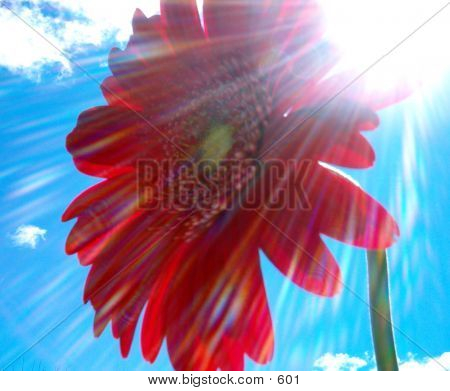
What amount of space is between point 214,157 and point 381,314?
20 centimetres

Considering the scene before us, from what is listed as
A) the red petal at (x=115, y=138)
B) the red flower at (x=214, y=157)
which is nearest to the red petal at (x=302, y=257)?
the red flower at (x=214, y=157)

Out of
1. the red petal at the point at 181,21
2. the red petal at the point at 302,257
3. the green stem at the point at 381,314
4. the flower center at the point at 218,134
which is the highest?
the red petal at the point at 181,21

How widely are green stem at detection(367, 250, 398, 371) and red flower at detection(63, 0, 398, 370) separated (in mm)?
26

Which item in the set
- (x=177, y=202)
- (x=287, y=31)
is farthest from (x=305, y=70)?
(x=177, y=202)

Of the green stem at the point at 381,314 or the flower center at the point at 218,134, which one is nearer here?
the green stem at the point at 381,314

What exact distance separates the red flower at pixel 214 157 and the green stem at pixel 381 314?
3 cm

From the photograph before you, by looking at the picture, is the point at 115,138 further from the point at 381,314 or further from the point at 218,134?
the point at 381,314

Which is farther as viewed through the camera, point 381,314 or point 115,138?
point 115,138

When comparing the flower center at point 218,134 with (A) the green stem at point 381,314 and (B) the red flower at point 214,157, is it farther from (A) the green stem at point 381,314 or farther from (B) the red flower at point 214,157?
(A) the green stem at point 381,314

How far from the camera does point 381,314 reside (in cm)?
33

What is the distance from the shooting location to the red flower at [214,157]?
375mm

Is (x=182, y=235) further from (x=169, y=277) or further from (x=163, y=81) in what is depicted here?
(x=163, y=81)

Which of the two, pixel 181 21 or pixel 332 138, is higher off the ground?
pixel 181 21

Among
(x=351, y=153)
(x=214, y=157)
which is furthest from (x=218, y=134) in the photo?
(x=351, y=153)
